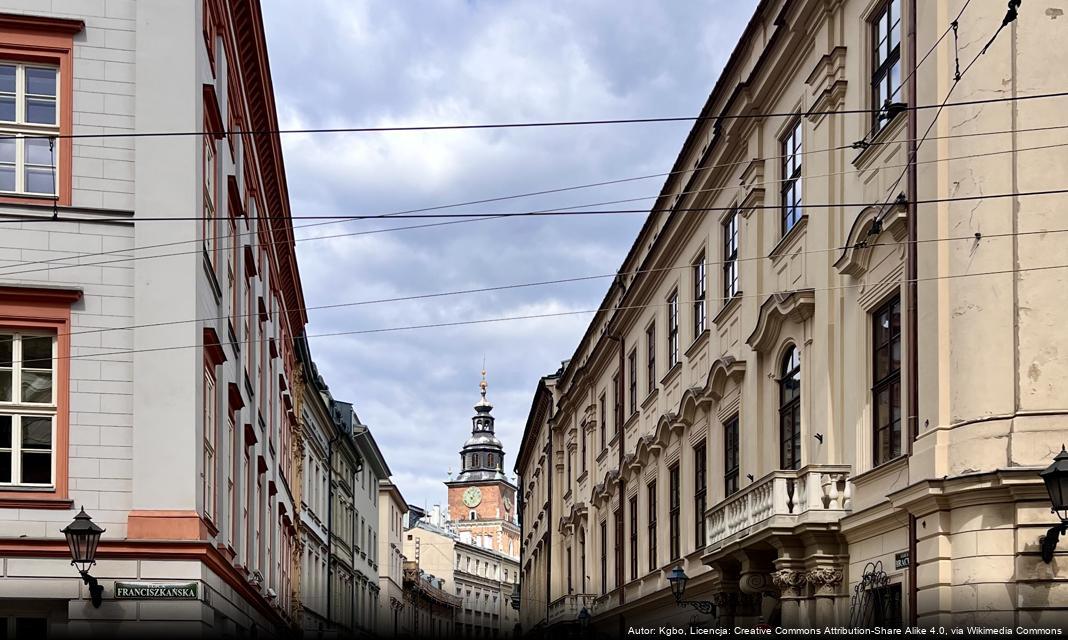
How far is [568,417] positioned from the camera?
165 ft

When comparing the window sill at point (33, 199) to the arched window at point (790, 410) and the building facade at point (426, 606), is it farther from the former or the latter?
the building facade at point (426, 606)

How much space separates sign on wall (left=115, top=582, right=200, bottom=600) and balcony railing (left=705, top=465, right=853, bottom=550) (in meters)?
8.29

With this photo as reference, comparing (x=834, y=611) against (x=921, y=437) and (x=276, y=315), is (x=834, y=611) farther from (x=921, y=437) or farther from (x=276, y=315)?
(x=276, y=315)

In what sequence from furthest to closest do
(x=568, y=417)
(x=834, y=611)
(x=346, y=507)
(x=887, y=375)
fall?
(x=346, y=507), (x=568, y=417), (x=834, y=611), (x=887, y=375)

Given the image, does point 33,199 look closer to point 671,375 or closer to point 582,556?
point 671,375

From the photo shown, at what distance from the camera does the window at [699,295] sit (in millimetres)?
29906

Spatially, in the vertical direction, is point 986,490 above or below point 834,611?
above

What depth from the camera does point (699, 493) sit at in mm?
29688

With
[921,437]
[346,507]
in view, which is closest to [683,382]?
[921,437]

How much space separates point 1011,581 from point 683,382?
629 inches

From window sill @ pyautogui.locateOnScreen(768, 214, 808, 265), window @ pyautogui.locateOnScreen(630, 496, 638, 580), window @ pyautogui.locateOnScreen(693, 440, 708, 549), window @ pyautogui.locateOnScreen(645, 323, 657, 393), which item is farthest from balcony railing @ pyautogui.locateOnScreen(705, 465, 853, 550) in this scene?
window @ pyautogui.locateOnScreen(630, 496, 638, 580)

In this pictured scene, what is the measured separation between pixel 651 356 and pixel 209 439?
1822 centimetres

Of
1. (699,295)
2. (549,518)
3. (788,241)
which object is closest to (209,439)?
(788,241)

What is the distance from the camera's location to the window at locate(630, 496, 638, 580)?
3612 centimetres
